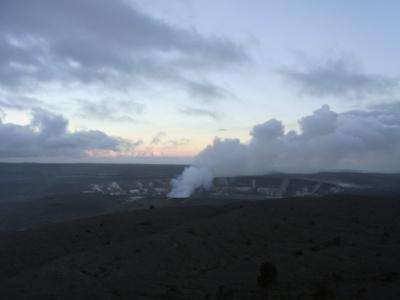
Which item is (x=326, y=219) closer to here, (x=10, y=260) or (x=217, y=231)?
(x=217, y=231)

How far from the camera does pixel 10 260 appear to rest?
30797 millimetres

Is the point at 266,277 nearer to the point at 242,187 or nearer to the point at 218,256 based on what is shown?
the point at 218,256

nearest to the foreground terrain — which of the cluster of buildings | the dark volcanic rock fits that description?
the dark volcanic rock

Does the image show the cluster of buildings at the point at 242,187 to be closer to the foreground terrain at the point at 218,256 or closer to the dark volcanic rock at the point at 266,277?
the foreground terrain at the point at 218,256

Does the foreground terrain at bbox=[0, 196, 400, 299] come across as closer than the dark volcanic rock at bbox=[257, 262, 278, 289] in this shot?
No

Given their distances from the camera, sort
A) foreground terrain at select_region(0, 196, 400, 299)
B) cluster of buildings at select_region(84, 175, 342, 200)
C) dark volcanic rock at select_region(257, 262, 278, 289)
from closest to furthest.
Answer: dark volcanic rock at select_region(257, 262, 278, 289), foreground terrain at select_region(0, 196, 400, 299), cluster of buildings at select_region(84, 175, 342, 200)

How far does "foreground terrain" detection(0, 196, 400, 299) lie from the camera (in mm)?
19109

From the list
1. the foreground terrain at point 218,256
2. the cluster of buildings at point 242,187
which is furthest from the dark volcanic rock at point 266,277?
the cluster of buildings at point 242,187

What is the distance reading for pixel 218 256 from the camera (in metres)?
26.3

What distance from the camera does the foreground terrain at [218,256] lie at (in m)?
19.1

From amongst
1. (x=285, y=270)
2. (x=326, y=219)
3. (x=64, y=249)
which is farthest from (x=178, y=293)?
(x=326, y=219)

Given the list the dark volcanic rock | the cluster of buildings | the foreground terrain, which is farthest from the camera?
the cluster of buildings

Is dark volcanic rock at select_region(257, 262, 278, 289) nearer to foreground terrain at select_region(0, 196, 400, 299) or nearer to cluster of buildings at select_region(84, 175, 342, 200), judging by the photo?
foreground terrain at select_region(0, 196, 400, 299)

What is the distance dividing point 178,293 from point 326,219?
2211 centimetres
